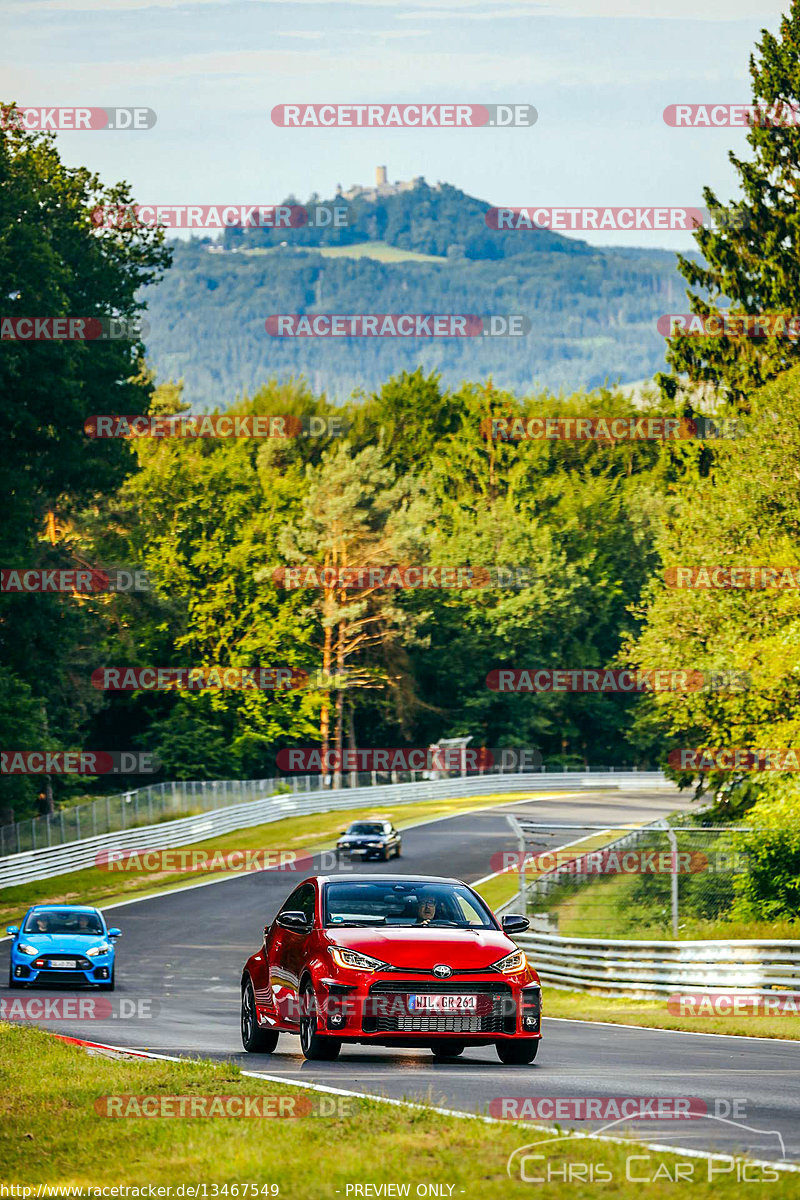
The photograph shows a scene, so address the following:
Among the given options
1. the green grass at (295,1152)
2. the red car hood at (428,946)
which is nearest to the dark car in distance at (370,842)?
the red car hood at (428,946)

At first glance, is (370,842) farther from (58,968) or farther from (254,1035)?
(254,1035)

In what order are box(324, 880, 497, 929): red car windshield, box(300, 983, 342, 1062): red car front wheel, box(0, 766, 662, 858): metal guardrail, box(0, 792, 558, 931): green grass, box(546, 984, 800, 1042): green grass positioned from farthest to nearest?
box(0, 766, 662, 858): metal guardrail < box(0, 792, 558, 931): green grass < box(546, 984, 800, 1042): green grass < box(324, 880, 497, 929): red car windshield < box(300, 983, 342, 1062): red car front wheel

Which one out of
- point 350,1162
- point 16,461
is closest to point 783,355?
point 16,461

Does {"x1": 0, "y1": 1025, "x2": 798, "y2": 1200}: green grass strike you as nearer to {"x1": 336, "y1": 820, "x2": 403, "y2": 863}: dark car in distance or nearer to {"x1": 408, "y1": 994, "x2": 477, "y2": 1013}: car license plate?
{"x1": 408, "y1": 994, "x2": 477, "y2": 1013}: car license plate

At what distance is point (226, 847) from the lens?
2272 inches

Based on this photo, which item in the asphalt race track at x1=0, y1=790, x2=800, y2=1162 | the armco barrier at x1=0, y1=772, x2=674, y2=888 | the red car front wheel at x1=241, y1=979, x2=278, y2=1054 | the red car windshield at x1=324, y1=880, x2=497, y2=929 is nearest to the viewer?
the asphalt race track at x1=0, y1=790, x2=800, y2=1162

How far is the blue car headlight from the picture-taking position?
84.4ft

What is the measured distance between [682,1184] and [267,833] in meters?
54.9

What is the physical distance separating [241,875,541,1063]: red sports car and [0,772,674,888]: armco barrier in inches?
1322

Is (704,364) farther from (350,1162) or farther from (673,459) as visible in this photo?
(350,1162)

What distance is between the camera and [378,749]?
306ft

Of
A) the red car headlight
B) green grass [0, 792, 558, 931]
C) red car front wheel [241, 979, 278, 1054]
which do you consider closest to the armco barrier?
green grass [0, 792, 558, 931]

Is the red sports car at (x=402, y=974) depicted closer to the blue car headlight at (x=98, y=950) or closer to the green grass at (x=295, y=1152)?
the green grass at (x=295, y=1152)

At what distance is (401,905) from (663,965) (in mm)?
11002
